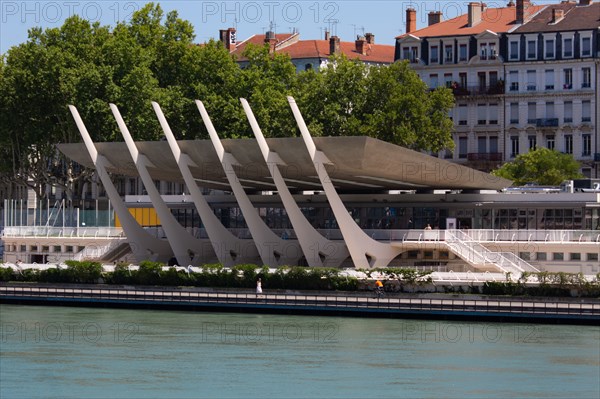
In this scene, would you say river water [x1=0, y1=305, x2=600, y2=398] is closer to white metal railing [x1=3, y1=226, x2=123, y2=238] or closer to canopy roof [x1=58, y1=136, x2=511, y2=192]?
canopy roof [x1=58, y1=136, x2=511, y2=192]

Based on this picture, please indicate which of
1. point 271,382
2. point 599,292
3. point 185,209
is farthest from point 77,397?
point 185,209

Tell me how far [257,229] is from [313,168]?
17.0ft

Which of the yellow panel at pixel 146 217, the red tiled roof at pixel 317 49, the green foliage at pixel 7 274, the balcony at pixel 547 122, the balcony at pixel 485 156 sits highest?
the red tiled roof at pixel 317 49

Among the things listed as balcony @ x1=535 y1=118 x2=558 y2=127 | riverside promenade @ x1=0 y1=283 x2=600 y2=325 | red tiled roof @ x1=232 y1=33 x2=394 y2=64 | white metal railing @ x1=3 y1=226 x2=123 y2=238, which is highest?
red tiled roof @ x1=232 y1=33 x2=394 y2=64

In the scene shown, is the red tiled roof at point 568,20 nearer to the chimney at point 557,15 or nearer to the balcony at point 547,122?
the chimney at point 557,15

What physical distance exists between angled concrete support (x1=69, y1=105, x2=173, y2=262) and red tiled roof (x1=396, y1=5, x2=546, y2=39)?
3700 centimetres

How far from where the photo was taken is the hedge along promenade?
69.6 metres

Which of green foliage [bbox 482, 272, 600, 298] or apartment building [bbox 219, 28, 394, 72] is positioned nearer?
green foliage [bbox 482, 272, 600, 298]

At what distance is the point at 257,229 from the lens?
80.8 m

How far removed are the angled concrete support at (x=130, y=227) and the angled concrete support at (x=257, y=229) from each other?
6051 millimetres

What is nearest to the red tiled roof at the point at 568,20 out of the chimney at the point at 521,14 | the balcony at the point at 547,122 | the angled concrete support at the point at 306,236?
the chimney at the point at 521,14

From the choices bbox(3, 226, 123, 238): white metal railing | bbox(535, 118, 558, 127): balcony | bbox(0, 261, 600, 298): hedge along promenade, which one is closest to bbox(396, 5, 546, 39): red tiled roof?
bbox(535, 118, 558, 127): balcony

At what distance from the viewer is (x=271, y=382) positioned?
52594 mm

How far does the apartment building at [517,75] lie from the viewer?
368 feet
